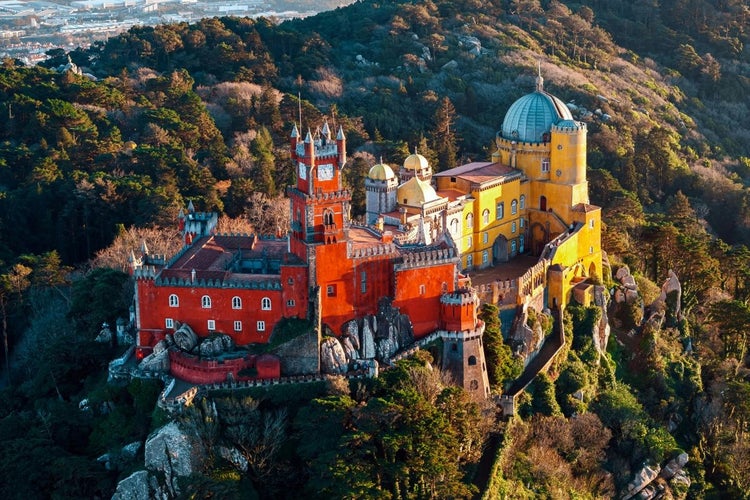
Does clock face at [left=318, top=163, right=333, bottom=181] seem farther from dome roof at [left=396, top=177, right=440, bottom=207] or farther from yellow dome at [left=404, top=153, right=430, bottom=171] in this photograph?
yellow dome at [left=404, top=153, right=430, bottom=171]

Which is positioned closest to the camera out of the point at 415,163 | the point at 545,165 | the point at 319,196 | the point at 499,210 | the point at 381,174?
the point at 319,196

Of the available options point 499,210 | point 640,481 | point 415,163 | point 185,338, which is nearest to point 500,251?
point 499,210

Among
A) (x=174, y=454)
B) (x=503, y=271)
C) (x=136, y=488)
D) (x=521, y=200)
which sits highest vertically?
(x=521, y=200)

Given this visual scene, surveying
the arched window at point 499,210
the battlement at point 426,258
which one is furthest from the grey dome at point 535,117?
the battlement at point 426,258

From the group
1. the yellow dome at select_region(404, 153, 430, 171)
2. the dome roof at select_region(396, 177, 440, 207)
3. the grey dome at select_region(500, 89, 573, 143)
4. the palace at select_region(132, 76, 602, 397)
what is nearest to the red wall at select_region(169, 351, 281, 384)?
the palace at select_region(132, 76, 602, 397)

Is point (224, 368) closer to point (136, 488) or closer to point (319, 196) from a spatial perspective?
point (136, 488)

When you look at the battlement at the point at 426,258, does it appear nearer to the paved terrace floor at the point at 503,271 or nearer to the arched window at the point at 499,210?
the paved terrace floor at the point at 503,271

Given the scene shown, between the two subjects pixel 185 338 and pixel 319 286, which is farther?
pixel 185 338
